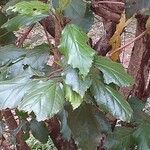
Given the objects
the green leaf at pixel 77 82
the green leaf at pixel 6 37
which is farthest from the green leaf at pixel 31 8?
the green leaf at pixel 6 37

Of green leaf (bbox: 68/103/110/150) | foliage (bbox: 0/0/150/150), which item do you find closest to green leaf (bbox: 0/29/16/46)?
foliage (bbox: 0/0/150/150)

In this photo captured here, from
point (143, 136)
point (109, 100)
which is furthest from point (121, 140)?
point (109, 100)

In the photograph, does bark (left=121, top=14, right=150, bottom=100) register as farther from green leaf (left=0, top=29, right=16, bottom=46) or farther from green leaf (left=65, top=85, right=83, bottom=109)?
green leaf (left=65, top=85, right=83, bottom=109)

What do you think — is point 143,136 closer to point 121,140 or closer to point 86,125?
point 121,140

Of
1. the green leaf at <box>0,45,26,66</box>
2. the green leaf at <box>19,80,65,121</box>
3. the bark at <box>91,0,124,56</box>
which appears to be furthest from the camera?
the bark at <box>91,0,124,56</box>

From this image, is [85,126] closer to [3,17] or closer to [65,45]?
[65,45]

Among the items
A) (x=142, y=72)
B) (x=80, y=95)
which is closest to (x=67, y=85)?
(x=80, y=95)
